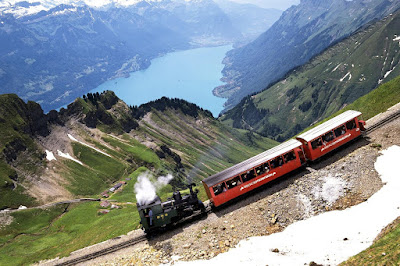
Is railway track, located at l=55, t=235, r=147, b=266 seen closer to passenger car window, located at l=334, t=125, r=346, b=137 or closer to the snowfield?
the snowfield

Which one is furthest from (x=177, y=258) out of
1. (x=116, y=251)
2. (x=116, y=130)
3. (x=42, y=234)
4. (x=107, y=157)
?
(x=116, y=130)

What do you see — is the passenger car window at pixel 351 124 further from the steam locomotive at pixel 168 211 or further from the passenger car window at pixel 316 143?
the steam locomotive at pixel 168 211

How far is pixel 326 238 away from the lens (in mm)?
24812

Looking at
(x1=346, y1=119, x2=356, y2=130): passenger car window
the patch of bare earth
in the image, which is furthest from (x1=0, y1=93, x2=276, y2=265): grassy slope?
(x1=346, y1=119, x2=356, y2=130): passenger car window

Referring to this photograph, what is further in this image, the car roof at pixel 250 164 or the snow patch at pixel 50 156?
the snow patch at pixel 50 156

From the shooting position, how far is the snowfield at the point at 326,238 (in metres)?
22.9

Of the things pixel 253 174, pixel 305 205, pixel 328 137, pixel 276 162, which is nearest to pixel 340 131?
pixel 328 137

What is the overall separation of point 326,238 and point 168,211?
16621 mm

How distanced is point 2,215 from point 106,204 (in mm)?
26825

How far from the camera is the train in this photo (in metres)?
33.2

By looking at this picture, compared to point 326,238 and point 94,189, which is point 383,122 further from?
point 94,189

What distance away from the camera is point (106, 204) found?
7969 centimetres

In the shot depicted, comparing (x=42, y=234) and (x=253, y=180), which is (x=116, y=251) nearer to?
(x=253, y=180)

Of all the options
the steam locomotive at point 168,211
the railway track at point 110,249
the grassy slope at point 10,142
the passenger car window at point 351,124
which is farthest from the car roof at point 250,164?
the grassy slope at point 10,142
